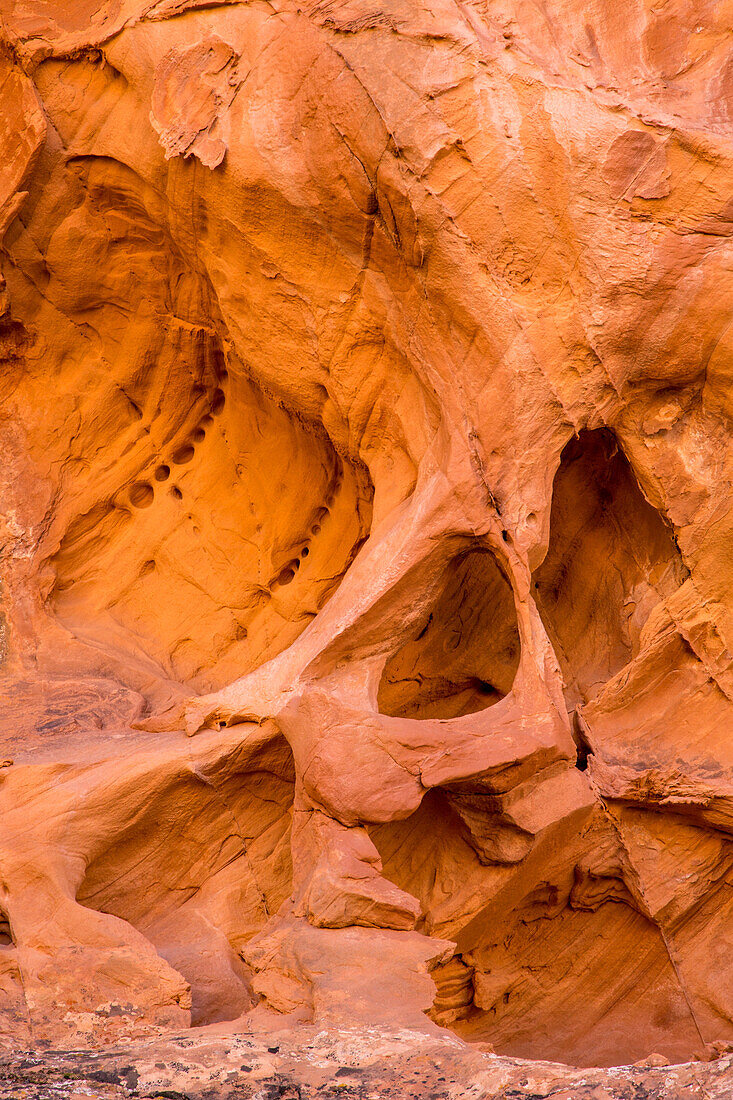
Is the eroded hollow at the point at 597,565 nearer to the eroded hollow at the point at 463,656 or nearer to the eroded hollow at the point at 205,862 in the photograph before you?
the eroded hollow at the point at 463,656

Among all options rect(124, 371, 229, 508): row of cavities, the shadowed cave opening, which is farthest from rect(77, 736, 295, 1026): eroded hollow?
rect(124, 371, 229, 508): row of cavities

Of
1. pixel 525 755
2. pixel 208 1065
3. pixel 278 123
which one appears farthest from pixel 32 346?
pixel 208 1065

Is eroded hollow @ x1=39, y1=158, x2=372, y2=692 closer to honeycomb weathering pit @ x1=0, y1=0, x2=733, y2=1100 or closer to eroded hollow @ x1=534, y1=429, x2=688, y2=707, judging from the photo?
honeycomb weathering pit @ x1=0, y1=0, x2=733, y2=1100

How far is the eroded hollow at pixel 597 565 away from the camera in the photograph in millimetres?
4867

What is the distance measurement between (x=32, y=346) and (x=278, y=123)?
74.8 inches

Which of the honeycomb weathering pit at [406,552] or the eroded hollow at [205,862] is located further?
the eroded hollow at [205,862]

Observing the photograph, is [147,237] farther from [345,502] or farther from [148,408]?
[345,502]

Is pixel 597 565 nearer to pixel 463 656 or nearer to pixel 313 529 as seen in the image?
pixel 463 656

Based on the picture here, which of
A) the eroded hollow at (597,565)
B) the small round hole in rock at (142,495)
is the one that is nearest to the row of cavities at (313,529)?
the small round hole in rock at (142,495)

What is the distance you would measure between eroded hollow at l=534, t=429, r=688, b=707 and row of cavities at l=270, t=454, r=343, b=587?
104cm

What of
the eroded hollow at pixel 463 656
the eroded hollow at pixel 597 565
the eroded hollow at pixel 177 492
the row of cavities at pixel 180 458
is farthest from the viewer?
the row of cavities at pixel 180 458

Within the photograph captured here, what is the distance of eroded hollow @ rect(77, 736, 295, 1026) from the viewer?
14.5 feet

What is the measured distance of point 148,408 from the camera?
5562 mm

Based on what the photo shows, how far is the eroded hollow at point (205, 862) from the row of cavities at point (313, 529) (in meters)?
1.10
